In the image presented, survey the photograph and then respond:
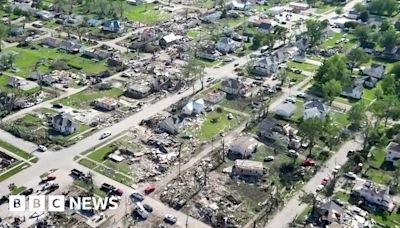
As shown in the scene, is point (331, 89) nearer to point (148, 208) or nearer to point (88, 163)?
point (148, 208)

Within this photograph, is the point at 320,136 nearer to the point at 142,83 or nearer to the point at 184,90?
the point at 184,90

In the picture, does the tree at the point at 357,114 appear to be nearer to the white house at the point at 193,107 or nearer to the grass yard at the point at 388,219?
the grass yard at the point at 388,219

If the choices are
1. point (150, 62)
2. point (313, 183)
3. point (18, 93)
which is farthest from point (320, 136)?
point (18, 93)

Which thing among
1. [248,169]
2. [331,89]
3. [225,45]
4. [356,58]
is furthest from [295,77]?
[248,169]

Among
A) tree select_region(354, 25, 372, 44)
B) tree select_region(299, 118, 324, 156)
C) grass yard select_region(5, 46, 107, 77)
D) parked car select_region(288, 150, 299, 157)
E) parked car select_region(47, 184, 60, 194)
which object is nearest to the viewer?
parked car select_region(47, 184, 60, 194)

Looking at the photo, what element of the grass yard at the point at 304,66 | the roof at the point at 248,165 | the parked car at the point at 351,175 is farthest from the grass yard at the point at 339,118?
the roof at the point at 248,165

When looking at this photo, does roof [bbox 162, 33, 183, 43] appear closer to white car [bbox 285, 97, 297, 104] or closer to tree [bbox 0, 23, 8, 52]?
tree [bbox 0, 23, 8, 52]

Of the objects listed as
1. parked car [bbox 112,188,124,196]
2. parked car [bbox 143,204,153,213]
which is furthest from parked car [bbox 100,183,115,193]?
parked car [bbox 143,204,153,213]
